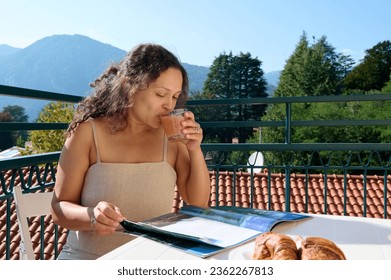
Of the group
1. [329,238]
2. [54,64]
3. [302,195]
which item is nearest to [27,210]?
[329,238]

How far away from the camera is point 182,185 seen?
63.5 inches

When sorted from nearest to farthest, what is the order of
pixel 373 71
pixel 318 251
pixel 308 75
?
1. pixel 318 251
2. pixel 373 71
3. pixel 308 75

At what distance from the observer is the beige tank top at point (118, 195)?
4.70ft

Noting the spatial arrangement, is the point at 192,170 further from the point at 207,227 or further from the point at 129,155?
the point at 207,227

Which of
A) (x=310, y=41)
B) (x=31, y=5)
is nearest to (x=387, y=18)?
(x=310, y=41)

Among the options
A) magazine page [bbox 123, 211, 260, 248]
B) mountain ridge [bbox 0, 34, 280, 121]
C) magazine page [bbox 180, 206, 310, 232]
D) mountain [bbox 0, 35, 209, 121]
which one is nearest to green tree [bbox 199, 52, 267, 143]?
magazine page [bbox 180, 206, 310, 232]

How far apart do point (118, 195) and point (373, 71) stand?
33.7 meters

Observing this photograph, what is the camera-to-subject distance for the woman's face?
147cm

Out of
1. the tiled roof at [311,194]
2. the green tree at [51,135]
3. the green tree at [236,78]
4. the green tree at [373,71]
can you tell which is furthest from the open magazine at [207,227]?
the green tree at [236,78]

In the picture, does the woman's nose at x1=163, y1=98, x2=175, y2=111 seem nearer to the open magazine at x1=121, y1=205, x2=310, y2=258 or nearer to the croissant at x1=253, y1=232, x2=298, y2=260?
the open magazine at x1=121, y1=205, x2=310, y2=258

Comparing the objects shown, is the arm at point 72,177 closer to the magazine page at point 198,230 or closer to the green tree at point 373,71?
the magazine page at point 198,230

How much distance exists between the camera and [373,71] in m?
32.4

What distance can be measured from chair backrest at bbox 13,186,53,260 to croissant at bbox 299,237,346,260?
0.92 metres

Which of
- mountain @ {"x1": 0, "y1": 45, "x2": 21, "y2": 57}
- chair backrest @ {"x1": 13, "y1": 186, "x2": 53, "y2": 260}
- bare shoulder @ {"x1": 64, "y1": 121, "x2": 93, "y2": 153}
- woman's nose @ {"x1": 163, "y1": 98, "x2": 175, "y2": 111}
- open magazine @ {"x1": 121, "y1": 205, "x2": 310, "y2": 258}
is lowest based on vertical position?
chair backrest @ {"x1": 13, "y1": 186, "x2": 53, "y2": 260}
